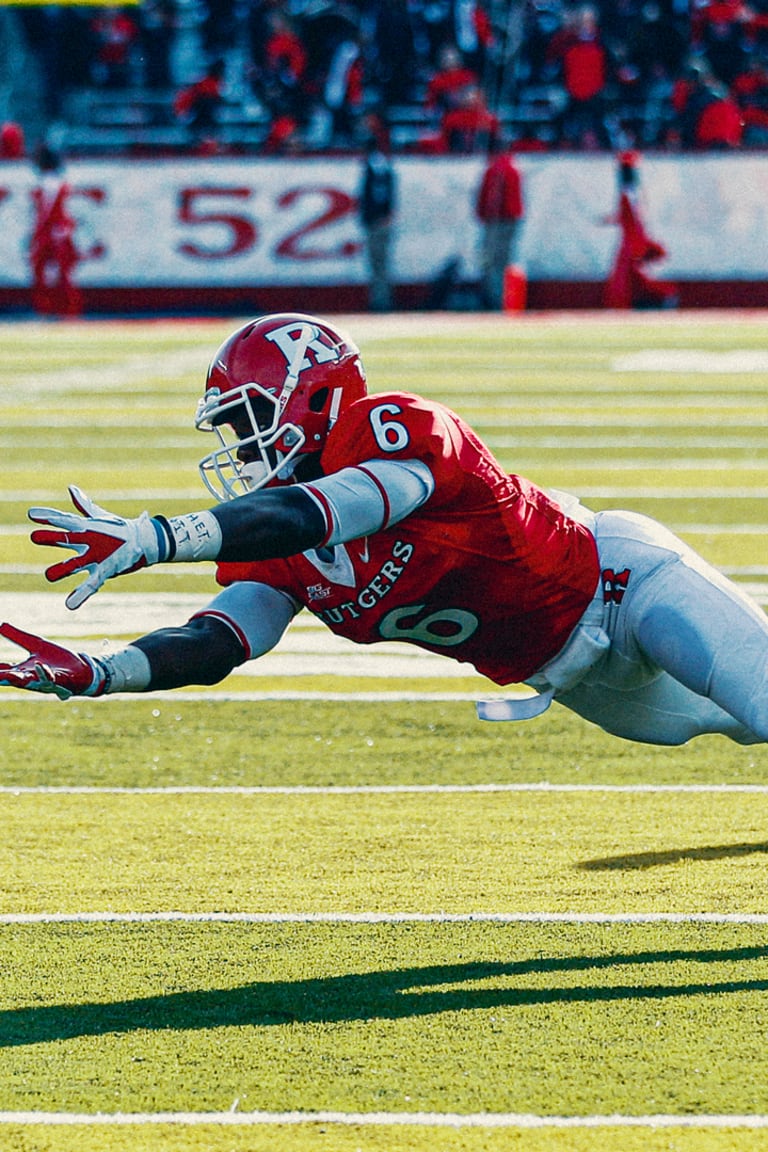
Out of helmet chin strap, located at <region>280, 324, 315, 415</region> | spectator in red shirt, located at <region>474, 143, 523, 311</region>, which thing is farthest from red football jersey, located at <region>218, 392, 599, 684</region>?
spectator in red shirt, located at <region>474, 143, 523, 311</region>

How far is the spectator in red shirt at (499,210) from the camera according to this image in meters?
20.1

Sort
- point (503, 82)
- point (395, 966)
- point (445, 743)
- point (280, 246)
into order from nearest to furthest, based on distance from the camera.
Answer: point (395, 966) → point (445, 743) → point (280, 246) → point (503, 82)

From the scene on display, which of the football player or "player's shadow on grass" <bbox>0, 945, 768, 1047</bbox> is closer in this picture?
"player's shadow on grass" <bbox>0, 945, 768, 1047</bbox>

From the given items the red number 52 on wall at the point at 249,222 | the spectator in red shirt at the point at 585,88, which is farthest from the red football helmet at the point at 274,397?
the spectator in red shirt at the point at 585,88

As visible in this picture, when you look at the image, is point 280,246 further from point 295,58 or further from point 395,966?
point 395,966

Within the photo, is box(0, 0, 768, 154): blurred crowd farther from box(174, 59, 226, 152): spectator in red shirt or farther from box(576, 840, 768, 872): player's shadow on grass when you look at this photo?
box(576, 840, 768, 872): player's shadow on grass

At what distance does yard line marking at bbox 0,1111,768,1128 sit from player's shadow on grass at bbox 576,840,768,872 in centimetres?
136

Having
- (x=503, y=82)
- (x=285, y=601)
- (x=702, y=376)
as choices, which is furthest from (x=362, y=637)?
(x=503, y=82)

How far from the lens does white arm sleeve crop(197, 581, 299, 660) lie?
13.6 ft

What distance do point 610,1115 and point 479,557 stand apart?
125 cm

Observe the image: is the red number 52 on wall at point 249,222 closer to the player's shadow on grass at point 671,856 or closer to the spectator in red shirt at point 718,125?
the spectator in red shirt at point 718,125

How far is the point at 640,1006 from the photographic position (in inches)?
137

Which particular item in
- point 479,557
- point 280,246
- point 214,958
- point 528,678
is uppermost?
point 479,557

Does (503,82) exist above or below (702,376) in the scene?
above
